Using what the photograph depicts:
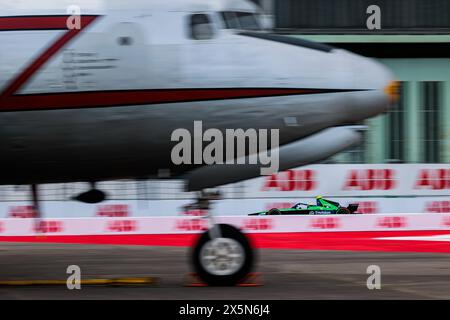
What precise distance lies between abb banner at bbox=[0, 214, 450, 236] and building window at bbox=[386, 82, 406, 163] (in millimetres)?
5213

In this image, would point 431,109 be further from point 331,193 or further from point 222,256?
point 222,256

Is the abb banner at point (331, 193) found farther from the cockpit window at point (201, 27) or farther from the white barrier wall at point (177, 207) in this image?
the cockpit window at point (201, 27)

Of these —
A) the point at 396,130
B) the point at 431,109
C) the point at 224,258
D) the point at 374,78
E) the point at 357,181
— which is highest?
the point at 431,109

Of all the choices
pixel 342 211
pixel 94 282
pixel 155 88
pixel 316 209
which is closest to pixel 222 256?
pixel 94 282

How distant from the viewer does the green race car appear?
62.2ft

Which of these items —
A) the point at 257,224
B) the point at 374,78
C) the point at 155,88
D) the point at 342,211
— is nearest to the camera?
the point at 155,88

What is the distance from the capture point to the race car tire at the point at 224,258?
1032 centimetres

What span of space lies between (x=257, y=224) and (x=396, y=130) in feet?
22.9

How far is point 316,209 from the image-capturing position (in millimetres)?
19000

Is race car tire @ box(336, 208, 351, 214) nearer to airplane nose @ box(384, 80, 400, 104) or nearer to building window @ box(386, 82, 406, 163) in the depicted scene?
building window @ box(386, 82, 406, 163)

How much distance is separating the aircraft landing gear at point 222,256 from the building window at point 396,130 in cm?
1371

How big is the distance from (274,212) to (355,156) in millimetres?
3814

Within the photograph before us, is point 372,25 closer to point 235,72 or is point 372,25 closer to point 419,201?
point 419,201

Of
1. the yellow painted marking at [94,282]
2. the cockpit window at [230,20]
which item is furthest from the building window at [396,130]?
the cockpit window at [230,20]
